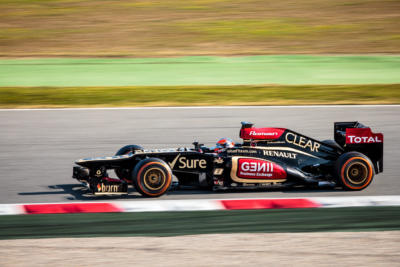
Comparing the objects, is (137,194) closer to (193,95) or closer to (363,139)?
(363,139)

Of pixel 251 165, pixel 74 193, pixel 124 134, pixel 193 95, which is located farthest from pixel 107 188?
pixel 193 95

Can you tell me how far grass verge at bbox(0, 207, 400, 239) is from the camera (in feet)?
20.6

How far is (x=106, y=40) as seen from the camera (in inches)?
962

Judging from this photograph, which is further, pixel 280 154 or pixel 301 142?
pixel 301 142

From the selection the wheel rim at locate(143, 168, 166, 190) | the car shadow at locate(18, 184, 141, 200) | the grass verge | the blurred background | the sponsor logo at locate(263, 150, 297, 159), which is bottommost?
the grass verge

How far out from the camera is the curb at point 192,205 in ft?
23.1

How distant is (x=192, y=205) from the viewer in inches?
284

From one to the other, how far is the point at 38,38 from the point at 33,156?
627 inches

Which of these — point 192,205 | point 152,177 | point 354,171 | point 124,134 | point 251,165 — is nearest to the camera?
point 192,205

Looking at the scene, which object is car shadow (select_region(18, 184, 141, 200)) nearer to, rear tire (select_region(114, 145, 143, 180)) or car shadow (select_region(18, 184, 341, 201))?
car shadow (select_region(18, 184, 341, 201))

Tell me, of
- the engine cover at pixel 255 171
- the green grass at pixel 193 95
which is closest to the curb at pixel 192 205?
the engine cover at pixel 255 171

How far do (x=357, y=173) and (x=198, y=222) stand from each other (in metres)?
2.40

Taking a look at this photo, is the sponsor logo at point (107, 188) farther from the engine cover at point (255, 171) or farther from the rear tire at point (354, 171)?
the rear tire at point (354, 171)

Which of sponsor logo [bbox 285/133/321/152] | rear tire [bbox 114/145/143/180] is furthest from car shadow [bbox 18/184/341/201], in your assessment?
sponsor logo [bbox 285/133/321/152]
